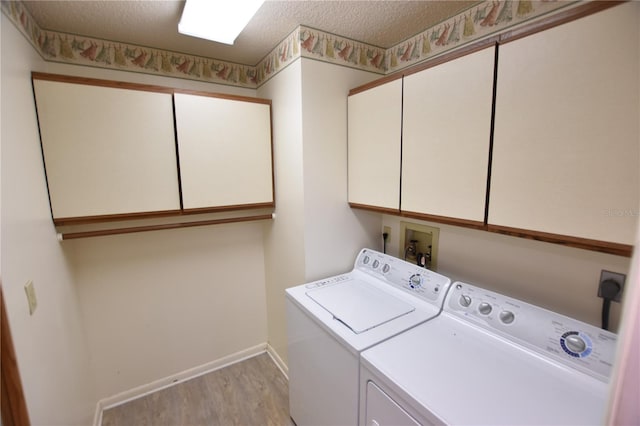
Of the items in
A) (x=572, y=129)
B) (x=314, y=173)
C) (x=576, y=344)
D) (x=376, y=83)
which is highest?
(x=376, y=83)

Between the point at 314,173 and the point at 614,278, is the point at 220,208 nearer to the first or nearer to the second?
the point at 314,173

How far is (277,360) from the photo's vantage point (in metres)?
2.36

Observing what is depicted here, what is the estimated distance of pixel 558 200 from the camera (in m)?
0.96

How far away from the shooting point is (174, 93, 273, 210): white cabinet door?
1.75m

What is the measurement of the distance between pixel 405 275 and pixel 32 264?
1.76 meters

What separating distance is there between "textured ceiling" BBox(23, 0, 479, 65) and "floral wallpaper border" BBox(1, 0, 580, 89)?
0.14 ft

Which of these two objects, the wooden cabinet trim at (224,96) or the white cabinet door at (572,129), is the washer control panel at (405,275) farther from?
the wooden cabinet trim at (224,96)

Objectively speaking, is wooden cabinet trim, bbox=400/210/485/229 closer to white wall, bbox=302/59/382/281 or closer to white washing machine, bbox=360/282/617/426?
white washing machine, bbox=360/282/617/426

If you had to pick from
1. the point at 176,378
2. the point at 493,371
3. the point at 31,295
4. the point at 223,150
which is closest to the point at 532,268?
the point at 493,371

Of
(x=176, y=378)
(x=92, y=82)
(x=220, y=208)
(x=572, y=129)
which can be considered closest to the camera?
(x=572, y=129)

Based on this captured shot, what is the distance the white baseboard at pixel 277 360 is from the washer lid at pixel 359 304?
98cm

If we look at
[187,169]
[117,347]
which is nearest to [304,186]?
[187,169]

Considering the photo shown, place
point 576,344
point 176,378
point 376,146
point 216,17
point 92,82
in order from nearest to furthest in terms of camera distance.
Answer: point 576,344 < point 216,17 < point 92,82 < point 376,146 < point 176,378

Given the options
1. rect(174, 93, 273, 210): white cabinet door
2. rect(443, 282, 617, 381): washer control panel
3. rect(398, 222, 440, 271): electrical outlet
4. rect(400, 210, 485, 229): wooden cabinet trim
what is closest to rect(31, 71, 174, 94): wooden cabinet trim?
rect(174, 93, 273, 210): white cabinet door
